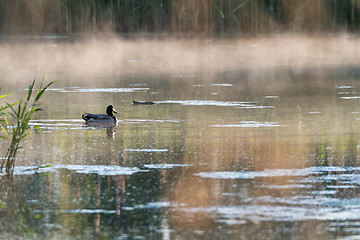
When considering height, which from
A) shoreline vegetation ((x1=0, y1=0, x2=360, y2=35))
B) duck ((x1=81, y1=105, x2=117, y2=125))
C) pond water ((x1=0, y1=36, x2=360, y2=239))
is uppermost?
shoreline vegetation ((x1=0, y1=0, x2=360, y2=35))

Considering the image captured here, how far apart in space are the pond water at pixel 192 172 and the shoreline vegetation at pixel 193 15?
985 inches

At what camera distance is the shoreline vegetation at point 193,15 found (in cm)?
4416

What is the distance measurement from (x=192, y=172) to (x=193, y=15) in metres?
34.3

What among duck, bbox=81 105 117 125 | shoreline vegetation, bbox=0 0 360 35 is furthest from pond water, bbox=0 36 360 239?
shoreline vegetation, bbox=0 0 360 35

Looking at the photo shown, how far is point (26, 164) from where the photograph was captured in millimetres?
10953

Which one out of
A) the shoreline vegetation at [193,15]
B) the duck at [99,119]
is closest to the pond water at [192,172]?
the duck at [99,119]

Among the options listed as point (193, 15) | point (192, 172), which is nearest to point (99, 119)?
point (192, 172)

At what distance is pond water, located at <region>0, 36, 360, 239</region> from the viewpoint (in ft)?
26.0

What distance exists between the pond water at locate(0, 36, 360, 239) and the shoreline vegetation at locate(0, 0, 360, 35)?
82.0 ft

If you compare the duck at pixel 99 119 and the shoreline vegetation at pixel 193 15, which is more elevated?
the shoreline vegetation at pixel 193 15

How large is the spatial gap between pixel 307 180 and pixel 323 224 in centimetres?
191

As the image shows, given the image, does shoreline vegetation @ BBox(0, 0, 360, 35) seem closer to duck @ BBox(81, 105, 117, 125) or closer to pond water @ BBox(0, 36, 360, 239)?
pond water @ BBox(0, 36, 360, 239)

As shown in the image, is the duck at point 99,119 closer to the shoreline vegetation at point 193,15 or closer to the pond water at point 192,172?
the pond water at point 192,172

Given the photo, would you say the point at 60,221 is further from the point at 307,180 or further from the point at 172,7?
the point at 172,7
